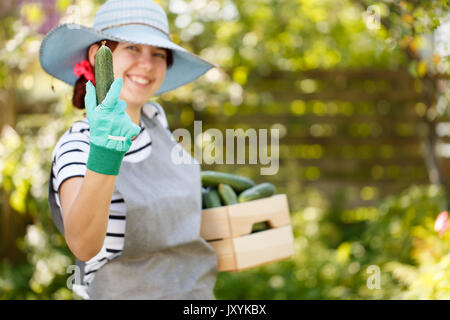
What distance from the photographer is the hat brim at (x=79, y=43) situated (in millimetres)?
1719

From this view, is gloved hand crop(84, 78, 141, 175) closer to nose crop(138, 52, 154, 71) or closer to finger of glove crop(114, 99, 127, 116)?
finger of glove crop(114, 99, 127, 116)

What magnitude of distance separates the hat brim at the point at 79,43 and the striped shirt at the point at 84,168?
30 cm

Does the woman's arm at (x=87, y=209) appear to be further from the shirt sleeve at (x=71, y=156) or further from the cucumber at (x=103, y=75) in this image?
the cucumber at (x=103, y=75)

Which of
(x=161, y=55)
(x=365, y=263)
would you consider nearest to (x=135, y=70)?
(x=161, y=55)

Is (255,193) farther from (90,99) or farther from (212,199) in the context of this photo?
(90,99)

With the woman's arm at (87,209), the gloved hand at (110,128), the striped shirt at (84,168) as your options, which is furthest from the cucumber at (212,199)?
the gloved hand at (110,128)

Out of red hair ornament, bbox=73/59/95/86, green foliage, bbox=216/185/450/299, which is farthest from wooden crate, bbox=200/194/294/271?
green foliage, bbox=216/185/450/299

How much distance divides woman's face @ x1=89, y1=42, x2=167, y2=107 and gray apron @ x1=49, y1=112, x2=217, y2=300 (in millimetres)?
243

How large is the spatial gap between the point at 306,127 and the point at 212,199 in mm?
3562

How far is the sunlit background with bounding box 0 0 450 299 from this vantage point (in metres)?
3.40

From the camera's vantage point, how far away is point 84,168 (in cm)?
147

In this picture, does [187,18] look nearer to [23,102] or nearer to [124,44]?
[23,102]

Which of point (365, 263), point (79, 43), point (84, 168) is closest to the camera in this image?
point (84, 168)

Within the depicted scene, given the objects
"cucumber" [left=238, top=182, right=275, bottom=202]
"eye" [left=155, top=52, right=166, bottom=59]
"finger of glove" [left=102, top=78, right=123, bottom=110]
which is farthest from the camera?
"cucumber" [left=238, top=182, right=275, bottom=202]
